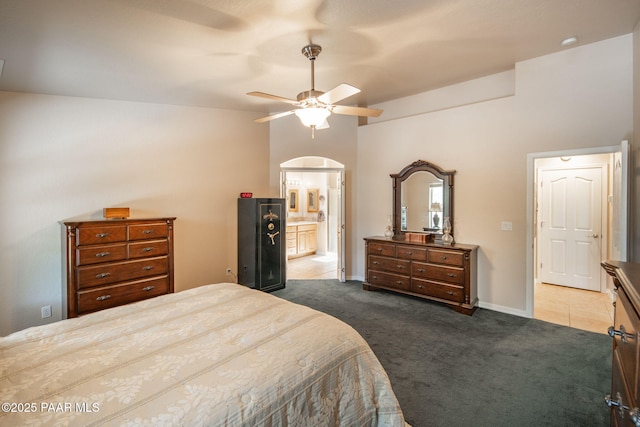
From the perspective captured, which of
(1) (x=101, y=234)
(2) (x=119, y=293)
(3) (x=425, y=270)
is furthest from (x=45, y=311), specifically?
(3) (x=425, y=270)

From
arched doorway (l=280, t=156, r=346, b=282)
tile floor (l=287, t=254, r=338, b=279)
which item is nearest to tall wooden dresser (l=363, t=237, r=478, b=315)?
tile floor (l=287, t=254, r=338, b=279)

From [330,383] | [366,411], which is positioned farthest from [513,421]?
[330,383]

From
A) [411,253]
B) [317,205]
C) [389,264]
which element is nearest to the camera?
[411,253]

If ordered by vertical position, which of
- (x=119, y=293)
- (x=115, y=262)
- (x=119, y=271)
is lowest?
(x=119, y=293)

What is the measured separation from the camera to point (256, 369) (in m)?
1.32

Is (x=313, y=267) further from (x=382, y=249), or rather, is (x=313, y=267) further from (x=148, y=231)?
(x=148, y=231)

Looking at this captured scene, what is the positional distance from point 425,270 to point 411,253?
299 mm

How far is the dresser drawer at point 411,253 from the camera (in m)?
4.25

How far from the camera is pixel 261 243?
4852mm

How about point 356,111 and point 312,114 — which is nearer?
point 312,114

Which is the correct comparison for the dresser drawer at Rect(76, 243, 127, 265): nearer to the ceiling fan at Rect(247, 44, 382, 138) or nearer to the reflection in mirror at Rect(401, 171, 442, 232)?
the ceiling fan at Rect(247, 44, 382, 138)

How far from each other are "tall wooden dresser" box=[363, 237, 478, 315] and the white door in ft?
7.19

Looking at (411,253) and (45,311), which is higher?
(411,253)

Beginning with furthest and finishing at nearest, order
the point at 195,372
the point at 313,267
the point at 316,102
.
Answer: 1. the point at 313,267
2. the point at 316,102
3. the point at 195,372
